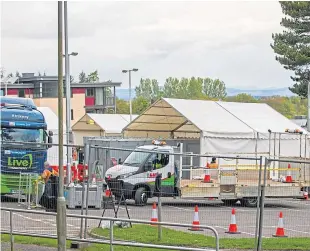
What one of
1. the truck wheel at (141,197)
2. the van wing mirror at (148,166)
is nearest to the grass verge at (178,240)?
the truck wheel at (141,197)

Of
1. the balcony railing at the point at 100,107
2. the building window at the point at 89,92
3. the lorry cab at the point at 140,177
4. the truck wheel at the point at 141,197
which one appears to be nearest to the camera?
the truck wheel at the point at 141,197

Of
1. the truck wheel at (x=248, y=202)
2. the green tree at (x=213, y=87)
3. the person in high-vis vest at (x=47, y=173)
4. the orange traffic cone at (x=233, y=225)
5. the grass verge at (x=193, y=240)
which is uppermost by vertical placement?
the green tree at (x=213, y=87)

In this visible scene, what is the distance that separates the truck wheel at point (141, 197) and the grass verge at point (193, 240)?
63cm

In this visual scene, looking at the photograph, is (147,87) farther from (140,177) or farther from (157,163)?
(140,177)

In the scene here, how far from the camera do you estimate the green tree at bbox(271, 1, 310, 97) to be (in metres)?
57.3

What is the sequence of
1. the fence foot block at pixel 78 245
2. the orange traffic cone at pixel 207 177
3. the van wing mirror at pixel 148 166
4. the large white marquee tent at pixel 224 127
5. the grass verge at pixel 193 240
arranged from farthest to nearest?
the large white marquee tent at pixel 224 127, the van wing mirror at pixel 148 166, the orange traffic cone at pixel 207 177, the grass verge at pixel 193 240, the fence foot block at pixel 78 245

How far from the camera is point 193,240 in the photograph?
15875 mm

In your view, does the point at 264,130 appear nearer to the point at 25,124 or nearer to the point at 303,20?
the point at 25,124

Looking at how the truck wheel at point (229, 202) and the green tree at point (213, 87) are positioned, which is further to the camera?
the green tree at point (213, 87)

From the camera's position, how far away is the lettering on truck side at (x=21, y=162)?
1874 centimetres

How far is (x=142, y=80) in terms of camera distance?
6781 inches

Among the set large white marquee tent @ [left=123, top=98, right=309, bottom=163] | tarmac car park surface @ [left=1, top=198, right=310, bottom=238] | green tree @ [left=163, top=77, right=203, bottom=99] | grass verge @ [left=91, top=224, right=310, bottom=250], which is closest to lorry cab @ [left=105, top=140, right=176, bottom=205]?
tarmac car park surface @ [left=1, top=198, right=310, bottom=238]

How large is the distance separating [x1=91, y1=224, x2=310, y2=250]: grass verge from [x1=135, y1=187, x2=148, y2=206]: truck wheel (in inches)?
24.7

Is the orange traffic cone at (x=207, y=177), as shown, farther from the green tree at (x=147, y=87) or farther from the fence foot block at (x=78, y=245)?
the green tree at (x=147, y=87)
